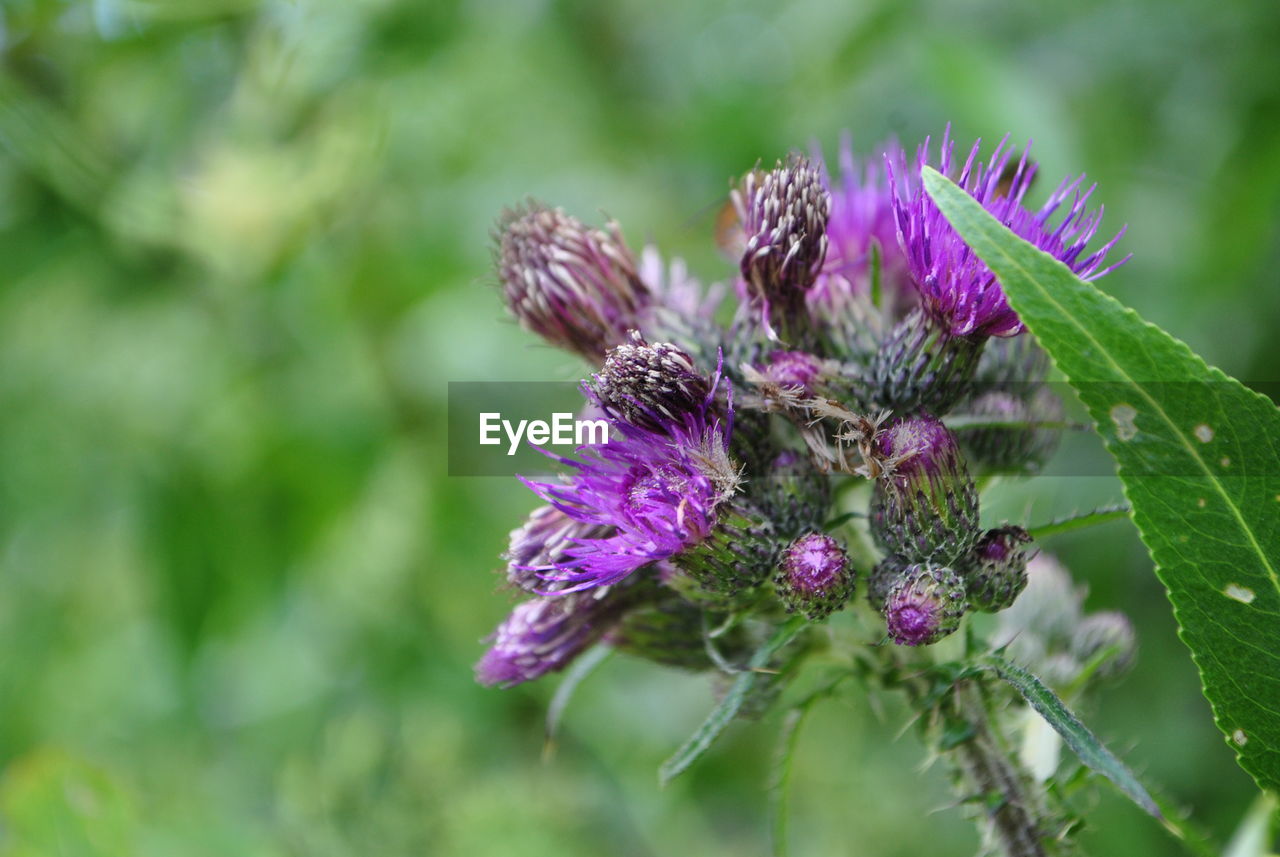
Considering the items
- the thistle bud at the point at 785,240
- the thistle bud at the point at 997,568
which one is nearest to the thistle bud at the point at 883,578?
the thistle bud at the point at 997,568

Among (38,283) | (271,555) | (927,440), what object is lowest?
(927,440)

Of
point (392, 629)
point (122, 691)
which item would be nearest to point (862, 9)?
point (392, 629)

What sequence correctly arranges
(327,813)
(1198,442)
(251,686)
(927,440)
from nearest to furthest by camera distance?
(1198,442), (927,440), (327,813), (251,686)

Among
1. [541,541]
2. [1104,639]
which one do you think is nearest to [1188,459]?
[1104,639]

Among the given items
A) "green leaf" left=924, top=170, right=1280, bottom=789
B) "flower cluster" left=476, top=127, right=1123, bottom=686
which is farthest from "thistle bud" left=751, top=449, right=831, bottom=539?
"green leaf" left=924, top=170, right=1280, bottom=789

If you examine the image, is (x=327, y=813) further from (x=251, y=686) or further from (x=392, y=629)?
(x=251, y=686)

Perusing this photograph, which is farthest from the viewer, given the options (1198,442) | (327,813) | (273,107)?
(273,107)

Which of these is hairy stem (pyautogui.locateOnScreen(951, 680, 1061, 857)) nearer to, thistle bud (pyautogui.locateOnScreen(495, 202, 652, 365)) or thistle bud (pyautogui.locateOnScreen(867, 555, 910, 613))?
thistle bud (pyautogui.locateOnScreen(867, 555, 910, 613))
